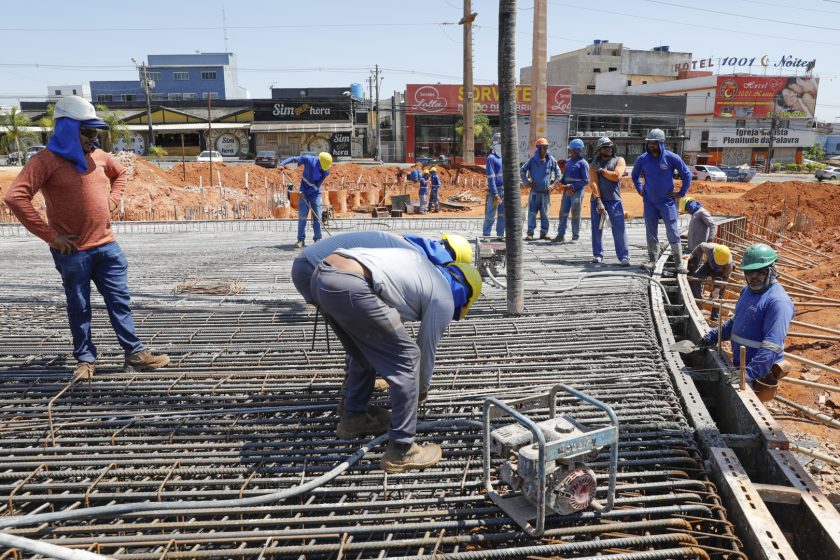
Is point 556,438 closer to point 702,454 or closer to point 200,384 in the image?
point 702,454

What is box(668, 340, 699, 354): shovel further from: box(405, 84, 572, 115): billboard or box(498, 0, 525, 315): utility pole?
box(405, 84, 572, 115): billboard

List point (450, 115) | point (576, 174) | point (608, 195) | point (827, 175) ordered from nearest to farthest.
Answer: point (608, 195)
point (576, 174)
point (827, 175)
point (450, 115)

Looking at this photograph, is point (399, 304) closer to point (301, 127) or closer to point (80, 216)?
point (80, 216)

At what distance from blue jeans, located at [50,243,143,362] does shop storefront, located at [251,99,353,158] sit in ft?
125

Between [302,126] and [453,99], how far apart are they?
1030 centimetres

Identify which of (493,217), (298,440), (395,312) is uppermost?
(395,312)

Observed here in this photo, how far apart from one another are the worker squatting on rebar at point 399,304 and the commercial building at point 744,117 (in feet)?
151

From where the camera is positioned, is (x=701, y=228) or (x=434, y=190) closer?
(x=701, y=228)

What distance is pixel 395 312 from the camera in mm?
2686

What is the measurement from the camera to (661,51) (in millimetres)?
59000

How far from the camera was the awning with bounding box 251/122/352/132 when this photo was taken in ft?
133

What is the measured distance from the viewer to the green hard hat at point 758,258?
416 centimetres

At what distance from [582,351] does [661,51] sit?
63.0 metres

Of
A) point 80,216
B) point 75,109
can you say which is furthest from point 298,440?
A: point 75,109
